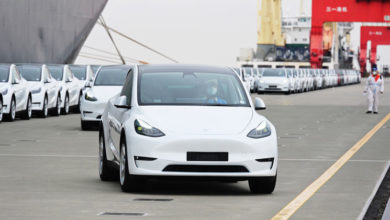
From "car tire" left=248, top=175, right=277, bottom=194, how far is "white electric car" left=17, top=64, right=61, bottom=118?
19.8 meters

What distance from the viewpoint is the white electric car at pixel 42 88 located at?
3155cm

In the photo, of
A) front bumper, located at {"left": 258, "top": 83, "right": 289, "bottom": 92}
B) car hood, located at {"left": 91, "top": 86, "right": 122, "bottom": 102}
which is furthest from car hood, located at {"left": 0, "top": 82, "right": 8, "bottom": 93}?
front bumper, located at {"left": 258, "top": 83, "right": 289, "bottom": 92}

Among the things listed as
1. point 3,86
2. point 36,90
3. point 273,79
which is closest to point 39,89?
point 36,90

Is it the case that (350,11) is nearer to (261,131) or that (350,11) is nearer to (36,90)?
(36,90)

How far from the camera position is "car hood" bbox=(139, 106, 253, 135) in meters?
11.5

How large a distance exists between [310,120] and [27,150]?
1395 centimetres

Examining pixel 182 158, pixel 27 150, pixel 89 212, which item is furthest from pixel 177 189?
pixel 27 150

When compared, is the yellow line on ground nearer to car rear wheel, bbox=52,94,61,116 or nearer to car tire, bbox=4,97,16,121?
car tire, bbox=4,97,16,121

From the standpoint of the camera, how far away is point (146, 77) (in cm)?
1278

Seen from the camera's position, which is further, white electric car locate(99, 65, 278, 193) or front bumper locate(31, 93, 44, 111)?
front bumper locate(31, 93, 44, 111)

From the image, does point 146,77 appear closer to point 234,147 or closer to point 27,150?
point 234,147

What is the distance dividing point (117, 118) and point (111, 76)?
1368 centimetres

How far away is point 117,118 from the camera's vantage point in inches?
495

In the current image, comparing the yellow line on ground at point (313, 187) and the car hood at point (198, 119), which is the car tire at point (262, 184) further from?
the car hood at point (198, 119)
